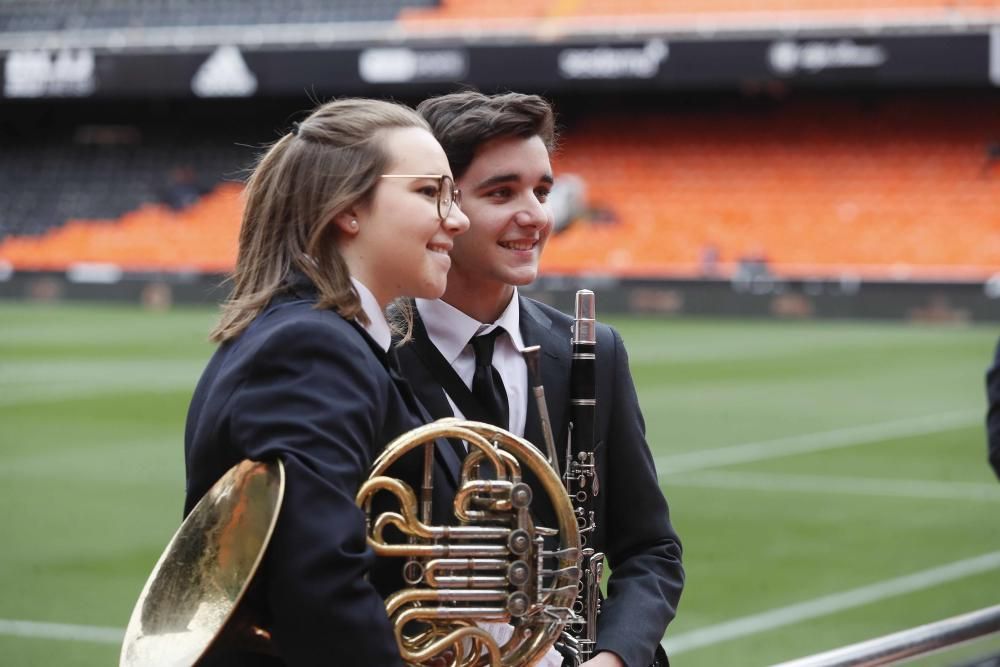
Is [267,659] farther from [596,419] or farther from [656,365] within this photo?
[656,365]

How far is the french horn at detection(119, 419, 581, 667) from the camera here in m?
2.00

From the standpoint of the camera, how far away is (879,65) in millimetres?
29344

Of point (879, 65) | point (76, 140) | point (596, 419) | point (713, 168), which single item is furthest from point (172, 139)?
point (596, 419)

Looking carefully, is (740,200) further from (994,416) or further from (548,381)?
(548,381)

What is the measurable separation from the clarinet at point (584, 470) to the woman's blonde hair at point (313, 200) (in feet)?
1.59

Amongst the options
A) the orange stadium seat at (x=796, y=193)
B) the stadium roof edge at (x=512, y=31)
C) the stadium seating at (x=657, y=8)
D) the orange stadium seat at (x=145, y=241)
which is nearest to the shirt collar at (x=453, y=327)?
the orange stadium seat at (x=796, y=193)

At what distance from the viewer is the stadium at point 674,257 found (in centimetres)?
844

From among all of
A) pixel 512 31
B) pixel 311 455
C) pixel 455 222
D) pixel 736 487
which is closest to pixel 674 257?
pixel 512 31

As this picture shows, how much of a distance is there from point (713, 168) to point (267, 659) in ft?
101

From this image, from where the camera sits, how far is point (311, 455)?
200 centimetres

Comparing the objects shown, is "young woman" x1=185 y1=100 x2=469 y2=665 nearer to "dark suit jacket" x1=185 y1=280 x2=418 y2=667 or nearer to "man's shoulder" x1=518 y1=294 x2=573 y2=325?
"dark suit jacket" x1=185 y1=280 x2=418 y2=667

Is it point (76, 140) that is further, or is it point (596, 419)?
point (76, 140)

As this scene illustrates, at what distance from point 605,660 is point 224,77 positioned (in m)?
32.5

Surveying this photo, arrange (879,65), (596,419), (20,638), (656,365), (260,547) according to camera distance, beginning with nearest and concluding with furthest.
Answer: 1. (260,547)
2. (596,419)
3. (20,638)
4. (656,365)
5. (879,65)
